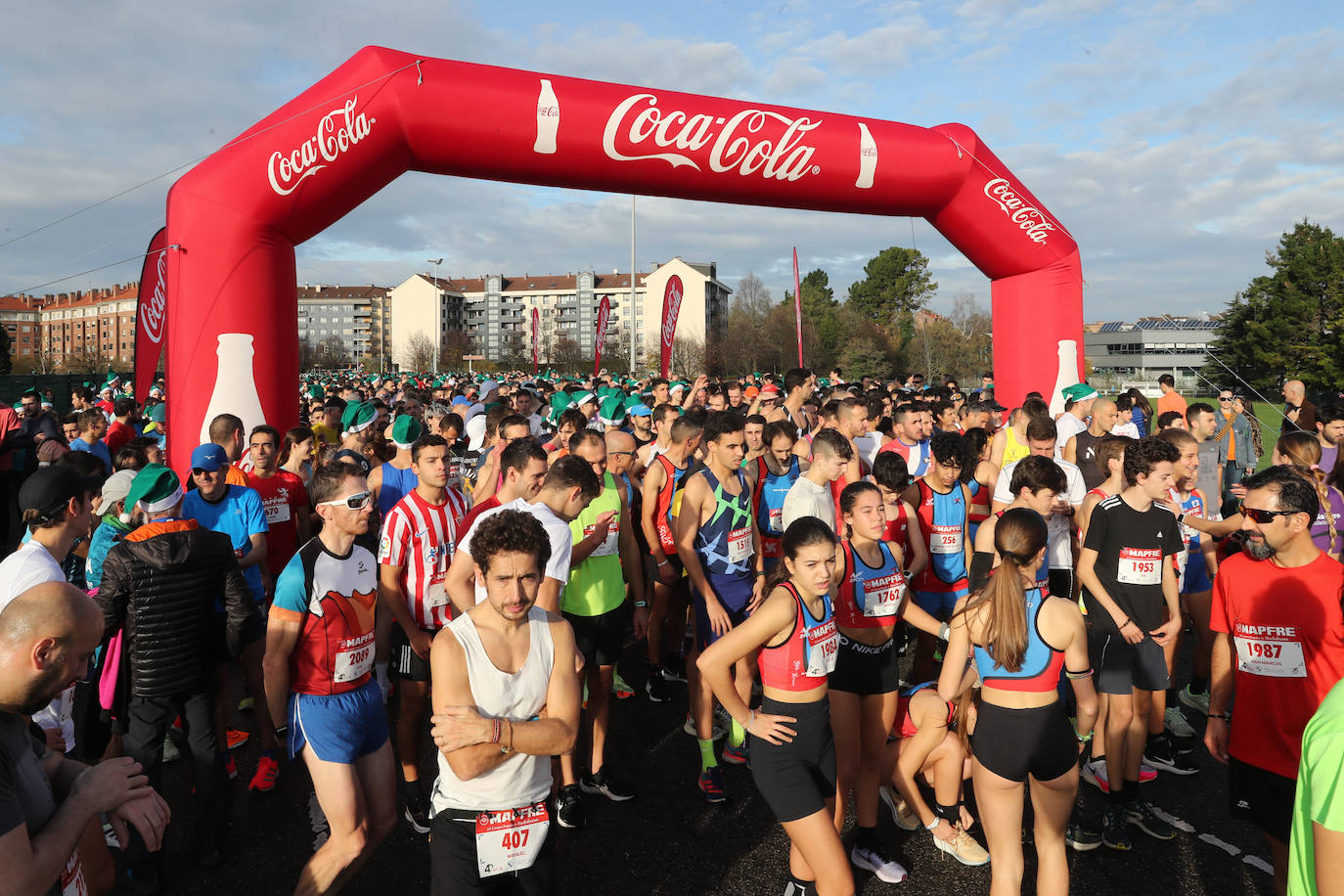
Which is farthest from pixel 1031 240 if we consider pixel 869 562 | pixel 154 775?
pixel 154 775

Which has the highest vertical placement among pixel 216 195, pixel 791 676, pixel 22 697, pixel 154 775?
pixel 216 195

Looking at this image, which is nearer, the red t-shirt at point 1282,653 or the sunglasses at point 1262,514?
the red t-shirt at point 1282,653

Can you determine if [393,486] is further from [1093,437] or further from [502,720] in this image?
[1093,437]

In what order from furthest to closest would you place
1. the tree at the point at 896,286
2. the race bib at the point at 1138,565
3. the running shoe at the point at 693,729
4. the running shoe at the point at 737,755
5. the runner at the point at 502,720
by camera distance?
the tree at the point at 896,286 → the running shoe at the point at 693,729 → the running shoe at the point at 737,755 → the race bib at the point at 1138,565 → the runner at the point at 502,720

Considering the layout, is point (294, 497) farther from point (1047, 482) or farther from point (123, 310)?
point (123, 310)

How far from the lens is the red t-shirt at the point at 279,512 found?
544 cm

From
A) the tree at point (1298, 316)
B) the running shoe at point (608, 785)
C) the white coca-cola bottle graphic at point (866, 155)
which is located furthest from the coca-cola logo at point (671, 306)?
the tree at point (1298, 316)

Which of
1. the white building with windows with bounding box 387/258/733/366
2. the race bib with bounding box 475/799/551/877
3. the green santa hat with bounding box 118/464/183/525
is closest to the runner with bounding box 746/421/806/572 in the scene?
the race bib with bounding box 475/799/551/877

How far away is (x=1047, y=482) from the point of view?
4.25 m

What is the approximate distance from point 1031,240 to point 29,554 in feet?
35.5

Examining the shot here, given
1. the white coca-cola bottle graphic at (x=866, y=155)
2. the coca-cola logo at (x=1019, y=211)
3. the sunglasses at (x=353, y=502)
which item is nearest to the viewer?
the sunglasses at (x=353, y=502)

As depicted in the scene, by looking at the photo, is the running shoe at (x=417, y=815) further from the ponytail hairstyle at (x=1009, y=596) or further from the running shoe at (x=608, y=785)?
the ponytail hairstyle at (x=1009, y=596)

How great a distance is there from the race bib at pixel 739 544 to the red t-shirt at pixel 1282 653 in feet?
8.13

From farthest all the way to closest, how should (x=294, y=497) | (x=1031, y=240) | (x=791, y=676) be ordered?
1. (x=1031, y=240)
2. (x=294, y=497)
3. (x=791, y=676)
